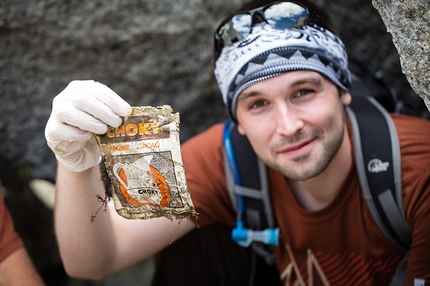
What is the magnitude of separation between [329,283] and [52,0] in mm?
2331

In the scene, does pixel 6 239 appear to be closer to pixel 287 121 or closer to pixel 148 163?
pixel 148 163

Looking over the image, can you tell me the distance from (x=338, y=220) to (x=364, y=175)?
0.29 m

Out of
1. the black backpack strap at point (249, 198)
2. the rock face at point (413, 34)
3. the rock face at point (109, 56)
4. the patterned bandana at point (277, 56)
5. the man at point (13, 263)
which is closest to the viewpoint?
the rock face at point (413, 34)

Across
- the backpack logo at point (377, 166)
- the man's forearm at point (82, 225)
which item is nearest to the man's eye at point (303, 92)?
the backpack logo at point (377, 166)

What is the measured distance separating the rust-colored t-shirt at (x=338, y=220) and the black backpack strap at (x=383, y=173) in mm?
43

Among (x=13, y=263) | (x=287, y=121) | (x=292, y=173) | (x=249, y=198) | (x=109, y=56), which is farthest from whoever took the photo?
(x=109, y=56)

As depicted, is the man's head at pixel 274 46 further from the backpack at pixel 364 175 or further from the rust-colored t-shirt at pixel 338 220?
the rust-colored t-shirt at pixel 338 220

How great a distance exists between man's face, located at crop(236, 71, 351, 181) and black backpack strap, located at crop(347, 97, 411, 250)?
0.55 ft

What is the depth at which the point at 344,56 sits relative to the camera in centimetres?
250

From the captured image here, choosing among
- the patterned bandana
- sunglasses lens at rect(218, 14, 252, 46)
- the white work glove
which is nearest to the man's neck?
the patterned bandana

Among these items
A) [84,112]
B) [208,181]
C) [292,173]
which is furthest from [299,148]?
[84,112]

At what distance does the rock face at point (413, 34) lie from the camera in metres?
1.71

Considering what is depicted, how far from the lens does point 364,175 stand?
2357mm

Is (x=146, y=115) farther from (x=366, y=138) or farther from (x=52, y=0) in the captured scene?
(x=52, y=0)
